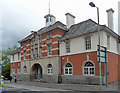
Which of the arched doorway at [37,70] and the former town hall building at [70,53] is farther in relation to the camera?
the arched doorway at [37,70]

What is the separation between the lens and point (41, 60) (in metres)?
23.0

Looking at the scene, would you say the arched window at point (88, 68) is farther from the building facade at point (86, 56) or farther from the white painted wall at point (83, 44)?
the white painted wall at point (83, 44)

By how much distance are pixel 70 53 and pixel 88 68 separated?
365cm

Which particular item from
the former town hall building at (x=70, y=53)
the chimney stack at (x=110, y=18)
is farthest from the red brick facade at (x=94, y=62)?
the chimney stack at (x=110, y=18)

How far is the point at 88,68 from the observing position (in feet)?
54.4

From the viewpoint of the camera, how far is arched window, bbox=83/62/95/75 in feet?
53.4

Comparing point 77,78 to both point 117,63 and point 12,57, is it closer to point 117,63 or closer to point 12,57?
point 117,63

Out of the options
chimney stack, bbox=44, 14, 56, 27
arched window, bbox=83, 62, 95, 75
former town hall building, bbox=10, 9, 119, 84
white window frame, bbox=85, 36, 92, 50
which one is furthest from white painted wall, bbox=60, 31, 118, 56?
chimney stack, bbox=44, 14, 56, 27

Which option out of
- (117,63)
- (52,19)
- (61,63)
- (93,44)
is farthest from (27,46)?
(117,63)

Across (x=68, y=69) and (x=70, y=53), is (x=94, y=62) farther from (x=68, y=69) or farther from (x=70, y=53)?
(x=68, y=69)

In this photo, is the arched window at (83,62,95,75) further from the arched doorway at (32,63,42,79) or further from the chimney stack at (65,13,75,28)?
the arched doorway at (32,63,42,79)

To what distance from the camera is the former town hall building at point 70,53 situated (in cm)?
1638

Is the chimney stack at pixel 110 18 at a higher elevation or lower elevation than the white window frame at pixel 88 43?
higher

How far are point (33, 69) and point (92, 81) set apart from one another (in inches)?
534
